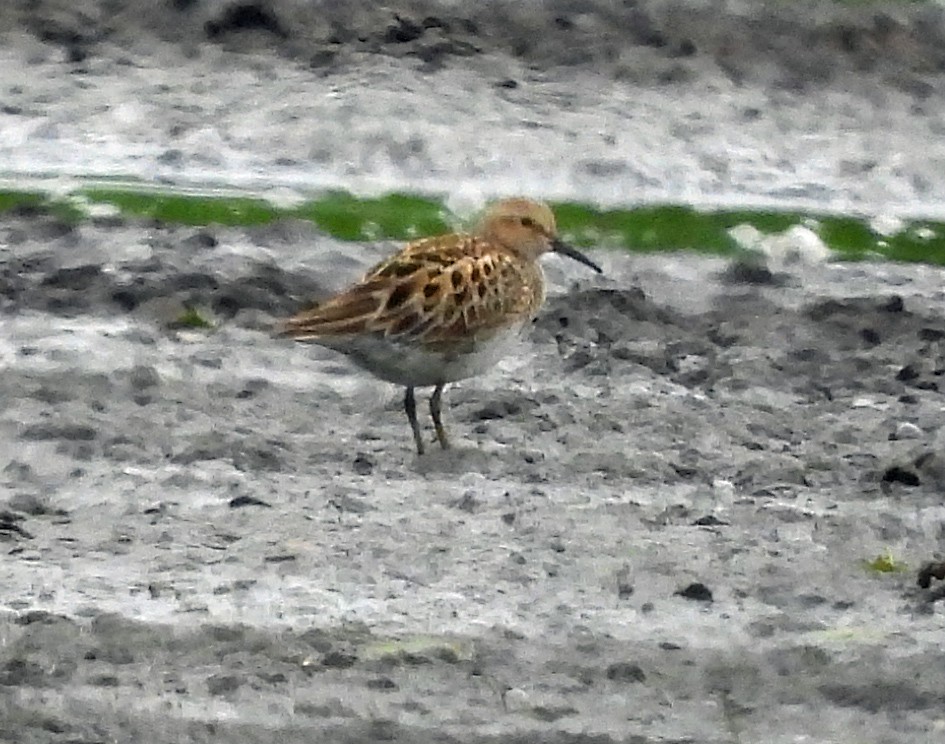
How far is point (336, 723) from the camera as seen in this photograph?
14.1 ft

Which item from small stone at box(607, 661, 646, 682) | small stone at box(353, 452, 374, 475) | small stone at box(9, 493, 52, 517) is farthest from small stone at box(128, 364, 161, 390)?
small stone at box(607, 661, 646, 682)

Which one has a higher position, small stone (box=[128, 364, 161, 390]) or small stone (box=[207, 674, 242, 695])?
small stone (box=[207, 674, 242, 695])

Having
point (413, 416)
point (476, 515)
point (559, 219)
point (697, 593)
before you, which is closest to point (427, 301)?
point (413, 416)

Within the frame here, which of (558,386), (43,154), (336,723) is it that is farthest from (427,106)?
(336,723)

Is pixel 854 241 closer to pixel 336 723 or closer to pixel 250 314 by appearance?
pixel 250 314

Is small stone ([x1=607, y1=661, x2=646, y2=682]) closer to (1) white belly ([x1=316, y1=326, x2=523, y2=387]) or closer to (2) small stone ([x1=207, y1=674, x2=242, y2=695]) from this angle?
(2) small stone ([x1=207, y1=674, x2=242, y2=695])

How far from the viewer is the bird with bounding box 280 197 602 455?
19.9 ft

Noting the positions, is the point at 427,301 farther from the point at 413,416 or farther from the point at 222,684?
the point at 222,684

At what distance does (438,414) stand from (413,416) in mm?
110

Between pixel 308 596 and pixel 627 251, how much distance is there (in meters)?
3.93

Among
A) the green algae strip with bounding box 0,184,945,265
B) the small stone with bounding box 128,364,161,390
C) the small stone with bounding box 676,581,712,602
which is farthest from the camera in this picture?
the green algae strip with bounding box 0,184,945,265

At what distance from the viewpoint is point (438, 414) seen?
6273 mm

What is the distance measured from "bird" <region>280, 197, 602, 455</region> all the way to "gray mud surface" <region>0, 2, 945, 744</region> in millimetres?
227

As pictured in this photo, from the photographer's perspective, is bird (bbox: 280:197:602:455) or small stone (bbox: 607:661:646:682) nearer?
small stone (bbox: 607:661:646:682)
